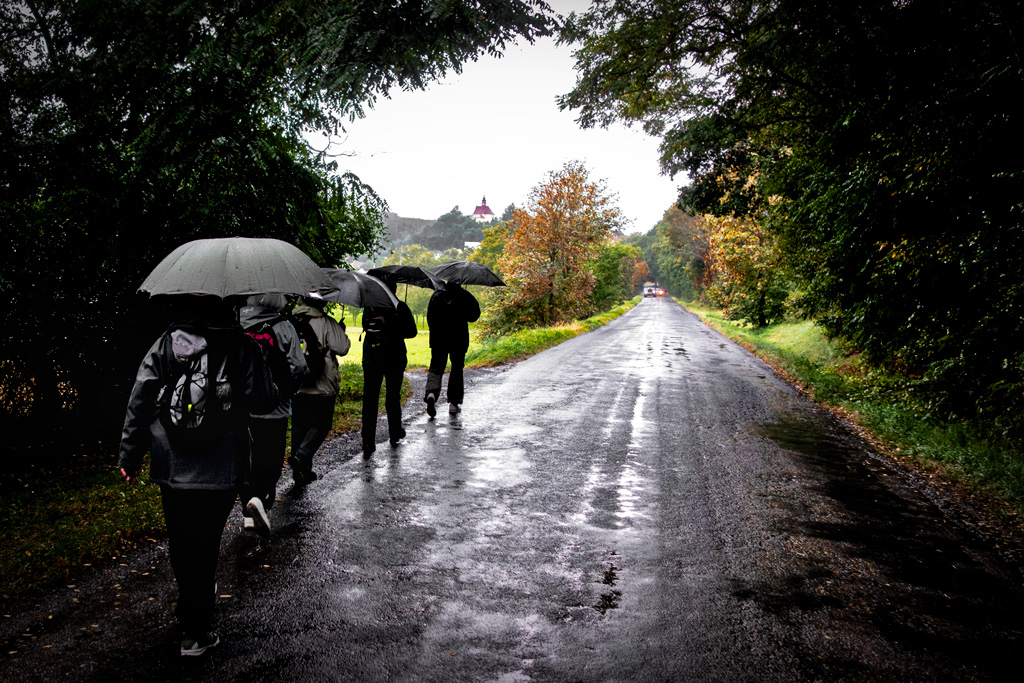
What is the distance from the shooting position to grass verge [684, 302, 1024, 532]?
19.3ft

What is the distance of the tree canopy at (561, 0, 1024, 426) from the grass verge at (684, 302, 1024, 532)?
19.7 inches

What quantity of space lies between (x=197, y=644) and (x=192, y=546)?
0.48 metres

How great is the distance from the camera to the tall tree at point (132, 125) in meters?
5.55

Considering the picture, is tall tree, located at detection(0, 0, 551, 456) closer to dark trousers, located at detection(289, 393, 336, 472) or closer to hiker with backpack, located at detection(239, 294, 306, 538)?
dark trousers, located at detection(289, 393, 336, 472)

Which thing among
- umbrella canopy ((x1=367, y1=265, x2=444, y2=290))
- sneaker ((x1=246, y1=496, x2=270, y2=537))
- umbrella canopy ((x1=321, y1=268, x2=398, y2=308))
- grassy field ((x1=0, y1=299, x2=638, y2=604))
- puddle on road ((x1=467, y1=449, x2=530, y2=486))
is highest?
umbrella canopy ((x1=367, y1=265, x2=444, y2=290))

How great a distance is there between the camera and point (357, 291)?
228 inches

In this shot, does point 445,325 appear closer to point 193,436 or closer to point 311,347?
point 311,347

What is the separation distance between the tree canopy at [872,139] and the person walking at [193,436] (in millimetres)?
5348

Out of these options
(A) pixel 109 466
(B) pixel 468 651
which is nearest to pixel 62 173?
(A) pixel 109 466

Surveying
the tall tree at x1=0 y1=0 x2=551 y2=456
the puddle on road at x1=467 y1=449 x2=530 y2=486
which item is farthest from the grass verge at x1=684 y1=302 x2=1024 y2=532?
the tall tree at x1=0 y1=0 x2=551 y2=456

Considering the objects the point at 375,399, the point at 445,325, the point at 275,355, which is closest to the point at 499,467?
the point at 375,399

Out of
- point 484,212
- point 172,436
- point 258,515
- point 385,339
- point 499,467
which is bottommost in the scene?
point 499,467

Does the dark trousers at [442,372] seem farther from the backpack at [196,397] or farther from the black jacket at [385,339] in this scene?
the backpack at [196,397]

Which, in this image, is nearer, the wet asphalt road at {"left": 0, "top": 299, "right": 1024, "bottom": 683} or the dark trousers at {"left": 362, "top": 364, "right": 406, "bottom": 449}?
the wet asphalt road at {"left": 0, "top": 299, "right": 1024, "bottom": 683}
